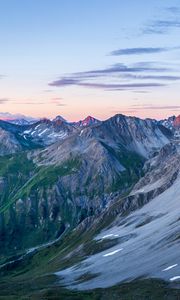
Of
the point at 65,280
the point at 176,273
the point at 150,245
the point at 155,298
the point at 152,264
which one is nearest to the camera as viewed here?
the point at 155,298

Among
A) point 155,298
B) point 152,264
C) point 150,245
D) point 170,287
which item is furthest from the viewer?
point 150,245

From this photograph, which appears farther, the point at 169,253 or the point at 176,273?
the point at 169,253

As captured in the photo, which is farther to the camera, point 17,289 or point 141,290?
point 17,289

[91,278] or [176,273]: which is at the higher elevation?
[176,273]

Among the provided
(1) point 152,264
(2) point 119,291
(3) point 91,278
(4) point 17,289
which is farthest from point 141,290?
(4) point 17,289

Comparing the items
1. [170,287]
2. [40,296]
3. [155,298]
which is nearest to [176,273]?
[170,287]

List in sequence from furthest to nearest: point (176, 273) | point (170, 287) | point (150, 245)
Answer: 1. point (150, 245)
2. point (176, 273)
3. point (170, 287)

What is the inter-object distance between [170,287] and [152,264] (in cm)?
3803

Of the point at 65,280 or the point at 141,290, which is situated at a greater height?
the point at 141,290

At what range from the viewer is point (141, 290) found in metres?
129

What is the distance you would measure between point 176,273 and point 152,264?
25419mm

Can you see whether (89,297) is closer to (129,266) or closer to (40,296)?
(40,296)

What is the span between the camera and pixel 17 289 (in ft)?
576

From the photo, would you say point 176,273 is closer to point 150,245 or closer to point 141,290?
point 141,290
